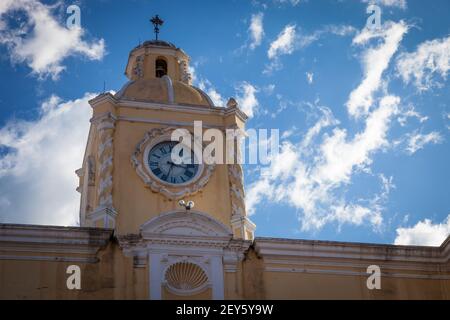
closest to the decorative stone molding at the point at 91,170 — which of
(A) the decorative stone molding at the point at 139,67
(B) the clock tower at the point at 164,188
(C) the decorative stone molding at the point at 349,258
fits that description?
(B) the clock tower at the point at 164,188

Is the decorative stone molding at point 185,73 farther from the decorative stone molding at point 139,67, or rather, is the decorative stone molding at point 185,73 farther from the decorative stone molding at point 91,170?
the decorative stone molding at point 91,170

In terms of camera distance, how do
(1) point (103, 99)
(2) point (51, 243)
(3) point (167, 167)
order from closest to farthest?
(2) point (51, 243) → (3) point (167, 167) → (1) point (103, 99)

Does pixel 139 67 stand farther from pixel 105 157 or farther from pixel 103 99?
pixel 105 157

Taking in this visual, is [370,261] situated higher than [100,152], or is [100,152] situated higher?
[100,152]

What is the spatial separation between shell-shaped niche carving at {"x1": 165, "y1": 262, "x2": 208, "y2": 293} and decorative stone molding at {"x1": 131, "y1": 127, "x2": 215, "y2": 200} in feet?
10.8

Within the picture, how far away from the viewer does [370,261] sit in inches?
881

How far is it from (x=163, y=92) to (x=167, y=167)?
120 inches

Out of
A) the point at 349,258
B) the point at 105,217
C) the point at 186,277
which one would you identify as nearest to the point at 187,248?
the point at 186,277

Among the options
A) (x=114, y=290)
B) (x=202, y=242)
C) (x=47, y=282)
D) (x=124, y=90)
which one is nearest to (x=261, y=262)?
(x=202, y=242)

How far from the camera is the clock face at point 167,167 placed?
24.7 m

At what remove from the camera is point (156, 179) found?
80.3 ft
